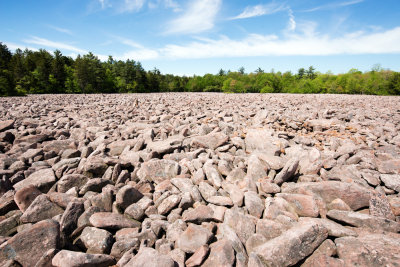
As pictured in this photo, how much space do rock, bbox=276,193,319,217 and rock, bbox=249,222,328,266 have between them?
0.48 metres

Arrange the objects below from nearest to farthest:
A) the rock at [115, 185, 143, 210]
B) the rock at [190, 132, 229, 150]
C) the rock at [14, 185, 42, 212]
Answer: the rock at [115, 185, 143, 210]
the rock at [14, 185, 42, 212]
the rock at [190, 132, 229, 150]

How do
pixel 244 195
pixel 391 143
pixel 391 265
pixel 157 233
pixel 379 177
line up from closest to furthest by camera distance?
pixel 391 265 → pixel 157 233 → pixel 244 195 → pixel 379 177 → pixel 391 143

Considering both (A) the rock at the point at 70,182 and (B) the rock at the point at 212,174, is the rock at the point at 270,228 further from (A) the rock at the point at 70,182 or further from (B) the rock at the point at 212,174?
(A) the rock at the point at 70,182

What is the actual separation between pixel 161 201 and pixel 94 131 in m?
5.16

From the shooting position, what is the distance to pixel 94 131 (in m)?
7.22

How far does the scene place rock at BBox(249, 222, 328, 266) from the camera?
2273 mm

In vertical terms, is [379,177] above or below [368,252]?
above

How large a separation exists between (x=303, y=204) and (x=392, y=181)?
182 cm

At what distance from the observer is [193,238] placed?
2574mm

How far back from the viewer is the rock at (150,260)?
2.21 metres

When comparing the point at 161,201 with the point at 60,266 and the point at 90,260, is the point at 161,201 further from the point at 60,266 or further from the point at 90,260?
the point at 60,266

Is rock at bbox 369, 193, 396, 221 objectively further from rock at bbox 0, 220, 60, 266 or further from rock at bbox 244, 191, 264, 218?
rock at bbox 0, 220, 60, 266

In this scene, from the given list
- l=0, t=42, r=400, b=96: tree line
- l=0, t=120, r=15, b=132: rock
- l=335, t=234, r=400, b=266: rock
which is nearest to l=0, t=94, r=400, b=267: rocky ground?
l=335, t=234, r=400, b=266: rock

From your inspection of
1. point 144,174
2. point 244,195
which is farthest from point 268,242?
point 144,174
